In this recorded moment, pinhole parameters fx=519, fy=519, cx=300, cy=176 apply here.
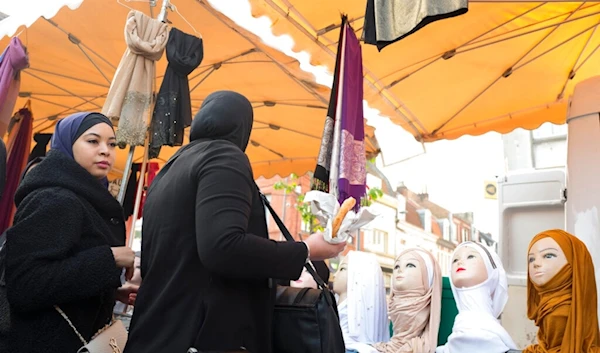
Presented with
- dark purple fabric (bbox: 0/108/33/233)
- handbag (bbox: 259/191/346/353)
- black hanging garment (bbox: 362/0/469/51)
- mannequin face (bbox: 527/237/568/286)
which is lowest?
handbag (bbox: 259/191/346/353)

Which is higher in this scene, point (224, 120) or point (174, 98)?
point (174, 98)

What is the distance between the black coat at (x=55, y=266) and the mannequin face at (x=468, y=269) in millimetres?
2209

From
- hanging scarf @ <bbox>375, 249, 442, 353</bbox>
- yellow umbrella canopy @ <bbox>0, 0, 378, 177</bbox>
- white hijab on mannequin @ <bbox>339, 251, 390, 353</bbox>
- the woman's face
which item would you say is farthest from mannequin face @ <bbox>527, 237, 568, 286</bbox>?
yellow umbrella canopy @ <bbox>0, 0, 378, 177</bbox>

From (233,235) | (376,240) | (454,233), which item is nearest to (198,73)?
(233,235)

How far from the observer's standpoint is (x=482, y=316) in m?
3.12

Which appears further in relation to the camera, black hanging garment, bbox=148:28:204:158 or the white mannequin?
black hanging garment, bbox=148:28:204:158

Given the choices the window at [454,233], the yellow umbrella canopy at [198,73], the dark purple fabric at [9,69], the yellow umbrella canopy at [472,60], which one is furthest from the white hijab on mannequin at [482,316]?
the window at [454,233]

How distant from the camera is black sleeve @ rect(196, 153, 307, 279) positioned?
4.56ft

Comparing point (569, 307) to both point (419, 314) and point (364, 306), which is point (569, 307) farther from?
point (364, 306)

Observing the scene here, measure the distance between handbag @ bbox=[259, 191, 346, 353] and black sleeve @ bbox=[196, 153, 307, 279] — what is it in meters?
0.10

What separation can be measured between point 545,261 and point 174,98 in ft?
9.06

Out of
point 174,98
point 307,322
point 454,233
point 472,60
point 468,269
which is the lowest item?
point 307,322

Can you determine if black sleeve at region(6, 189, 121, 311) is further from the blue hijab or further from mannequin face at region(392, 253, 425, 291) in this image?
mannequin face at region(392, 253, 425, 291)

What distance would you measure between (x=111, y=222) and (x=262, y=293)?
2.84ft
